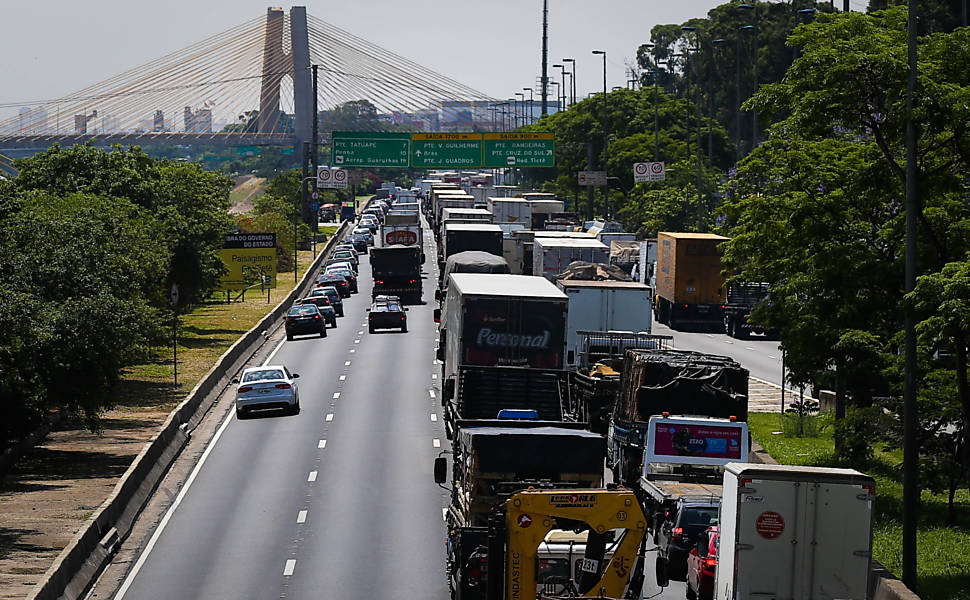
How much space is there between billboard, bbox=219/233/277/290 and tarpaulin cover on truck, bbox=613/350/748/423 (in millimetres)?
49424

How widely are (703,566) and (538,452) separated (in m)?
2.98

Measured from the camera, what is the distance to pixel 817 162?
2994cm

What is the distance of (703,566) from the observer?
21172 mm

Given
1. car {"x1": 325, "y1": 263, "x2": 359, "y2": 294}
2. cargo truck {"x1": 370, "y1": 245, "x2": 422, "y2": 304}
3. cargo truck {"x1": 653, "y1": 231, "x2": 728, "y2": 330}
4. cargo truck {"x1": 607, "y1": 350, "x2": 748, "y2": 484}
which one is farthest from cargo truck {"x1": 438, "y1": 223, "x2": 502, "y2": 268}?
cargo truck {"x1": 607, "y1": 350, "x2": 748, "y2": 484}

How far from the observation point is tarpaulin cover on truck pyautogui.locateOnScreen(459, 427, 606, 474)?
21734mm

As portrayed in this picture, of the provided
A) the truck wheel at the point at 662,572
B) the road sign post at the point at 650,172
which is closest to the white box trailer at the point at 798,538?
the truck wheel at the point at 662,572

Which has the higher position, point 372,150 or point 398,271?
point 372,150

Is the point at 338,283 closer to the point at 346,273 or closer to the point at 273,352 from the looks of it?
the point at 346,273

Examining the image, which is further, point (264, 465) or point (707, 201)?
point (707, 201)

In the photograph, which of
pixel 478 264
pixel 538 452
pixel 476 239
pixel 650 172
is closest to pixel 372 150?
pixel 650 172

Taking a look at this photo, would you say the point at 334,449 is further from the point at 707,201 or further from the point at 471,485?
the point at 707,201

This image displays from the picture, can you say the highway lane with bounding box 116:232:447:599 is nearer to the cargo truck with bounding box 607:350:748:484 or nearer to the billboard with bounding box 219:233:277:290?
the cargo truck with bounding box 607:350:748:484

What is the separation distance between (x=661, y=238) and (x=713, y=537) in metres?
46.6

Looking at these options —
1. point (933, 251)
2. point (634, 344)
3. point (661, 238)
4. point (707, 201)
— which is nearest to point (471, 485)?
point (933, 251)
